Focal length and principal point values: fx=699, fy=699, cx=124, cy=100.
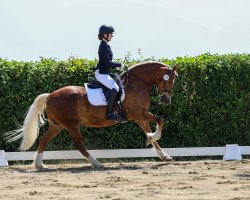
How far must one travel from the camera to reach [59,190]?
9.84 m

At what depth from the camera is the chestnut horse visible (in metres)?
13.3

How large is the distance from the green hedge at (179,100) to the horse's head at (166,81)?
185 cm

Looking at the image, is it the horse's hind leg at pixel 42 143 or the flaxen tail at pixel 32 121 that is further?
the flaxen tail at pixel 32 121

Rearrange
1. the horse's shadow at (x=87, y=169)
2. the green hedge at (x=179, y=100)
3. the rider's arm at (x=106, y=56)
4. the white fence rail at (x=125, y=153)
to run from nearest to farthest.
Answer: the horse's shadow at (x=87, y=169), the rider's arm at (x=106, y=56), the white fence rail at (x=125, y=153), the green hedge at (x=179, y=100)

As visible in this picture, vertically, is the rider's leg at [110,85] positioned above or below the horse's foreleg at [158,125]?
above

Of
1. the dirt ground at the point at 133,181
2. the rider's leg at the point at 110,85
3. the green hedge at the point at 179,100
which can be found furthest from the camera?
the green hedge at the point at 179,100

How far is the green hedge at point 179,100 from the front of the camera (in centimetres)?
1570

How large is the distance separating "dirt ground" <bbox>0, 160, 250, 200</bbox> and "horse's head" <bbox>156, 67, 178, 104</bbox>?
4.46 feet

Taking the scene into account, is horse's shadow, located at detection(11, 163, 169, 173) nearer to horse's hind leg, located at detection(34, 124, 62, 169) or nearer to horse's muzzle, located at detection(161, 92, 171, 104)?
horse's hind leg, located at detection(34, 124, 62, 169)

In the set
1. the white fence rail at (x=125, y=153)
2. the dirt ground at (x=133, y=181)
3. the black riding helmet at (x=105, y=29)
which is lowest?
the dirt ground at (x=133, y=181)

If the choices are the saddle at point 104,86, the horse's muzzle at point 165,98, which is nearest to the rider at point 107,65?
the saddle at point 104,86

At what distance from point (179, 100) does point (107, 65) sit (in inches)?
128

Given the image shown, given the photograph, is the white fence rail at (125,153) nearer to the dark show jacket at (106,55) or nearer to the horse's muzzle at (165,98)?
the horse's muzzle at (165,98)

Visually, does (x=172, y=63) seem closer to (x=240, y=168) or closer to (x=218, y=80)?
(x=218, y=80)
